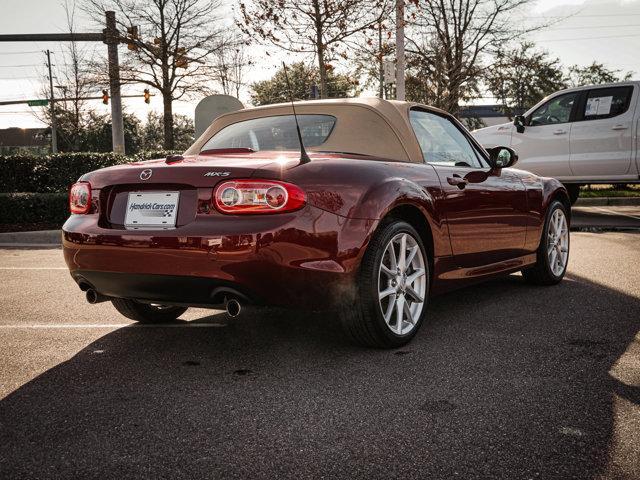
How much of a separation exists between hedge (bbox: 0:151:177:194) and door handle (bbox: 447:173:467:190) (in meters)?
11.0

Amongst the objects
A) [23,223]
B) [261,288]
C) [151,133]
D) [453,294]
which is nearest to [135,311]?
[261,288]

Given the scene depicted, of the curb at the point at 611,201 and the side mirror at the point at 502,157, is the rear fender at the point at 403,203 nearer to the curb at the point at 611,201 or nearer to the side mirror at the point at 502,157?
the side mirror at the point at 502,157

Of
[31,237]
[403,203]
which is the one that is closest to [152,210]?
[403,203]

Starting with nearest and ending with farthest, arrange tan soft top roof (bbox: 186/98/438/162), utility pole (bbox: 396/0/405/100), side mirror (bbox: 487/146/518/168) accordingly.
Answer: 1. tan soft top roof (bbox: 186/98/438/162)
2. side mirror (bbox: 487/146/518/168)
3. utility pole (bbox: 396/0/405/100)

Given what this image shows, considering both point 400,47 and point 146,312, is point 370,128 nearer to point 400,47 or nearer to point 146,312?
point 146,312

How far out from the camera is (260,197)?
10.7 feet

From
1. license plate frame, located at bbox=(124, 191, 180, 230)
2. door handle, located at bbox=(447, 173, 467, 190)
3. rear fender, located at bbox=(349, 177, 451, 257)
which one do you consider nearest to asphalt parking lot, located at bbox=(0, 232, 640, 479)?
rear fender, located at bbox=(349, 177, 451, 257)

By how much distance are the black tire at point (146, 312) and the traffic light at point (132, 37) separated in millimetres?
20534

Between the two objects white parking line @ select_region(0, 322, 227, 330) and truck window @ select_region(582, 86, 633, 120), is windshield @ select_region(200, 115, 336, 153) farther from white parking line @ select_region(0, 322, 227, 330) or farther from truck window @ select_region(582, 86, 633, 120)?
truck window @ select_region(582, 86, 633, 120)

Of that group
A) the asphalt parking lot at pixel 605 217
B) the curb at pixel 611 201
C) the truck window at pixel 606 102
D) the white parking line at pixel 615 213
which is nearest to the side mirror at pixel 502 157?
the asphalt parking lot at pixel 605 217

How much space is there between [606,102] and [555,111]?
2.85 ft

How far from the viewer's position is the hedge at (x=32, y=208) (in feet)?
41.1

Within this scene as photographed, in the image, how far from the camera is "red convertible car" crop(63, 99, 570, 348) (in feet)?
10.7

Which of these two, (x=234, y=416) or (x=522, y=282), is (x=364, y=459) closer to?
(x=234, y=416)
